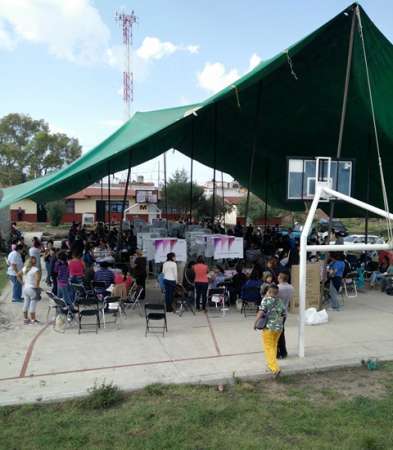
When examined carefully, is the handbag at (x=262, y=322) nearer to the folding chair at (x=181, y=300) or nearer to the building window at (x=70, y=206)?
the folding chair at (x=181, y=300)

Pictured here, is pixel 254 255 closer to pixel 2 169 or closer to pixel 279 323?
pixel 279 323

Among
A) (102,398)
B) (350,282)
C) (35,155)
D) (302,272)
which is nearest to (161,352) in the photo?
(102,398)

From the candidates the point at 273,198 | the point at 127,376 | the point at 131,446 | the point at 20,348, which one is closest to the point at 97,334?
the point at 20,348

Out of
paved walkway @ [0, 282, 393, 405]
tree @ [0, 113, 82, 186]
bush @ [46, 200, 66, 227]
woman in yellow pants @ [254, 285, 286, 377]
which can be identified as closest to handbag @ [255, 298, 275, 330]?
woman in yellow pants @ [254, 285, 286, 377]

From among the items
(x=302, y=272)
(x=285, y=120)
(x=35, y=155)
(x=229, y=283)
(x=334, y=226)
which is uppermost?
(x=35, y=155)

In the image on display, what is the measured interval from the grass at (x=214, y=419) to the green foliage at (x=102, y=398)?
12 millimetres

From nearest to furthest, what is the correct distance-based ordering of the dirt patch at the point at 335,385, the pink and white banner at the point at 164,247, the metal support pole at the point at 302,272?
the dirt patch at the point at 335,385, the metal support pole at the point at 302,272, the pink and white banner at the point at 164,247

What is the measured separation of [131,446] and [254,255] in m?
11.3

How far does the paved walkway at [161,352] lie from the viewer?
245 inches

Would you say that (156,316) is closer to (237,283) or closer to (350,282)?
(237,283)

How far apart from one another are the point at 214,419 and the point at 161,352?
253 centimetres

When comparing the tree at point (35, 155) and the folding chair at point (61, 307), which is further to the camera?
the tree at point (35, 155)

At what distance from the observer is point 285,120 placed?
15.0 m

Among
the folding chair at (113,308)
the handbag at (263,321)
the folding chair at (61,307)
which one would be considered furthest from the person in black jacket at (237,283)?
the handbag at (263,321)
